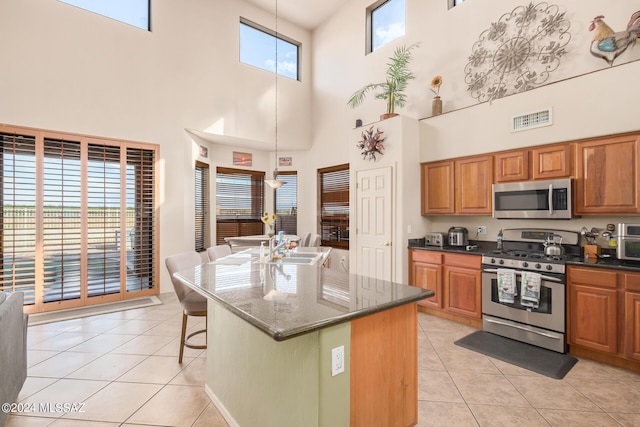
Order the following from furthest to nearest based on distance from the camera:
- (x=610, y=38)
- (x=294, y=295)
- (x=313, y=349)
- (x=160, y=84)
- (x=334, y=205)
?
(x=334, y=205)
(x=160, y=84)
(x=610, y=38)
(x=294, y=295)
(x=313, y=349)

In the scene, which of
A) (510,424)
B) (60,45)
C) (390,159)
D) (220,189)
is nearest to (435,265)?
(390,159)

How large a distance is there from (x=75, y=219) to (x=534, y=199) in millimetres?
5848

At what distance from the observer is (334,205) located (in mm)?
6309

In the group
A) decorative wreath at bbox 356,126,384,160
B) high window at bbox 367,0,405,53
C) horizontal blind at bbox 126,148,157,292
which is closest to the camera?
decorative wreath at bbox 356,126,384,160

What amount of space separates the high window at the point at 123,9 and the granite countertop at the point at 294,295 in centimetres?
454

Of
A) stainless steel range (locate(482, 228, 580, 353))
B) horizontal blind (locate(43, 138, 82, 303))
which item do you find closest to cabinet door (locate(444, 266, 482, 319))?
stainless steel range (locate(482, 228, 580, 353))

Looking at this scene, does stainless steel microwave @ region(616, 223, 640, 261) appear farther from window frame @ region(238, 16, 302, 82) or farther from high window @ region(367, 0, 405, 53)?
window frame @ region(238, 16, 302, 82)

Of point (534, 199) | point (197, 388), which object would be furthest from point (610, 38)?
point (197, 388)

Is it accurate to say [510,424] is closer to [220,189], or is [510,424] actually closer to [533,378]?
[533,378]

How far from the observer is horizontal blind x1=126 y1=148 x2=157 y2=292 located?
184 inches

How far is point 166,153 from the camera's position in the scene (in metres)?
4.99

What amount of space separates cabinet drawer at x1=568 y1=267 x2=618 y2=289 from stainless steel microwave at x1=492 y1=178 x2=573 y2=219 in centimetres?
60

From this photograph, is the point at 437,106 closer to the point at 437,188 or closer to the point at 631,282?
the point at 437,188

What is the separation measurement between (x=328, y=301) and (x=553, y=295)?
2.64 metres
